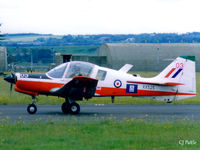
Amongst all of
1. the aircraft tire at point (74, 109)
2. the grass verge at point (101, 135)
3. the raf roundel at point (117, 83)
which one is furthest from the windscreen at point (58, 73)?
the grass verge at point (101, 135)

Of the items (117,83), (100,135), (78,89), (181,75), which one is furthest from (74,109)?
(100,135)

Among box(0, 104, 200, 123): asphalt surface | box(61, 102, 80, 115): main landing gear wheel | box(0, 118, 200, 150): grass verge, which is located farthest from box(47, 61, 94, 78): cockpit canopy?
box(0, 118, 200, 150): grass verge

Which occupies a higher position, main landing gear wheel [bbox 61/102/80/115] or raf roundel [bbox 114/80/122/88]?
raf roundel [bbox 114/80/122/88]

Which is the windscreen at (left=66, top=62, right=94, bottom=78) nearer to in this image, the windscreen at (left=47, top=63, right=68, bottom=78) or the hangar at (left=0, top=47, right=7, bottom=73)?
the windscreen at (left=47, top=63, right=68, bottom=78)

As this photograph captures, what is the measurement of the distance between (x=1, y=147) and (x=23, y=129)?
2083 mm

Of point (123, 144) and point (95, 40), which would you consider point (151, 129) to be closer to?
point (123, 144)

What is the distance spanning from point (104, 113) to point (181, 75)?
3.49 meters

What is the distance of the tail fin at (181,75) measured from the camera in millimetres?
16484

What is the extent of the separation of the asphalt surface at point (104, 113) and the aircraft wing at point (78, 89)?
2.36ft

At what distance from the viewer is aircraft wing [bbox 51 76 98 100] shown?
579 inches

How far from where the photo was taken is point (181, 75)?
16.5m

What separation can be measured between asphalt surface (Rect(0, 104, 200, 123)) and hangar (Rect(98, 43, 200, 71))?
97.2 feet

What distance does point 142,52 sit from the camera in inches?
1938

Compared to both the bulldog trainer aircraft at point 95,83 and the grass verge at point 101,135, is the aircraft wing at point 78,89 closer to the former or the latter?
the bulldog trainer aircraft at point 95,83
